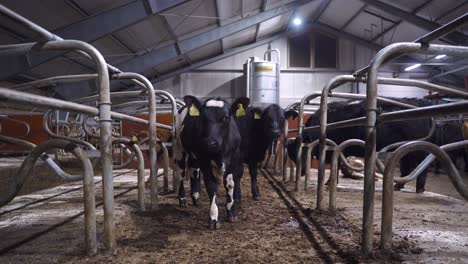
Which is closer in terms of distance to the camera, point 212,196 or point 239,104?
point 212,196

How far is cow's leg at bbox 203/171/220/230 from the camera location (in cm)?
315

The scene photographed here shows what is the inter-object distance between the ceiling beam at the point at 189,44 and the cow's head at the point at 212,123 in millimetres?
8502

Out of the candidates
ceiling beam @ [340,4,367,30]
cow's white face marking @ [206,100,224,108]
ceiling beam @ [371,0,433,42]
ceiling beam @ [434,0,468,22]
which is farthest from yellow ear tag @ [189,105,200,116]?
ceiling beam @ [340,4,367,30]

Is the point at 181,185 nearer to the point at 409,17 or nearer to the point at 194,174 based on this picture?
the point at 194,174

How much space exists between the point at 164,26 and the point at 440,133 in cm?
761

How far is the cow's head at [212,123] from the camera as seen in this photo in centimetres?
331

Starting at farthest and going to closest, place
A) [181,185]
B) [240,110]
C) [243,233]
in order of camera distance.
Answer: [181,185] < [240,110] < [243,233]

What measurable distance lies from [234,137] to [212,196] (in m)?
0.71

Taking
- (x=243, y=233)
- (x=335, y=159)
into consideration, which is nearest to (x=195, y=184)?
(x=243, y=233)

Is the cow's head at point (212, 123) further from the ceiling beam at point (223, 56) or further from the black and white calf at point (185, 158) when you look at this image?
the ceiling beam at point (223, 56)

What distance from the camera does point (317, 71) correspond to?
16703mm

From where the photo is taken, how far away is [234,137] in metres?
3.75

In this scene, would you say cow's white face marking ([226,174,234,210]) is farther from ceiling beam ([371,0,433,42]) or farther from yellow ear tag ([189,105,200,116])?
ceiling beam ([371,0,433,42])

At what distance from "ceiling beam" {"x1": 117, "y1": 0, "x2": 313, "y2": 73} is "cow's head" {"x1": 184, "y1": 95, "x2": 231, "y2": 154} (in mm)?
8502
